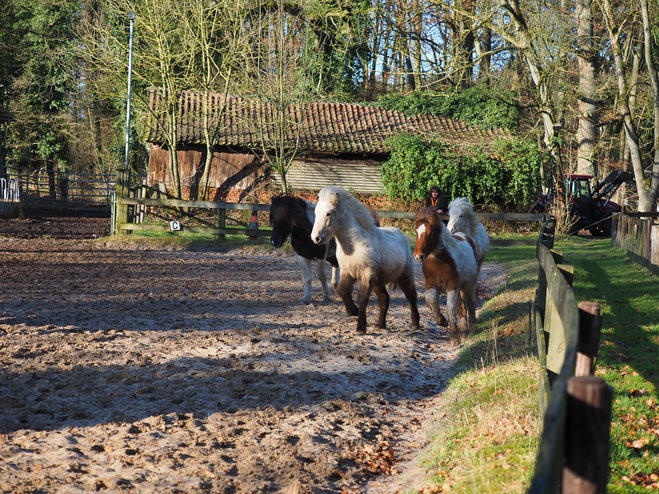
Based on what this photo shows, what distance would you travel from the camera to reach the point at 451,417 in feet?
14.9

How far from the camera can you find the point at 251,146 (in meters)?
25.7

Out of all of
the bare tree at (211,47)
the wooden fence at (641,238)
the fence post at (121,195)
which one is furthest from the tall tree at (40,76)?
the wooden fence at (641,238)

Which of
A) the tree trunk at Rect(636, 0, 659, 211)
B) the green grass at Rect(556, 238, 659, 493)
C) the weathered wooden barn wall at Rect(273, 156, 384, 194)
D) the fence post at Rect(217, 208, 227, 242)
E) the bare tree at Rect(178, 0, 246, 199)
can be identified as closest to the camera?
the green grass at Rect(556, 238, 659, 493)

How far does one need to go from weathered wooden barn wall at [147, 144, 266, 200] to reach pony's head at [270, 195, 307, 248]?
1769 cm

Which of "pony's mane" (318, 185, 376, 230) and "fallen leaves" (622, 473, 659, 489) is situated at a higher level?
"pony's mane" (318, 185, 376, 230)

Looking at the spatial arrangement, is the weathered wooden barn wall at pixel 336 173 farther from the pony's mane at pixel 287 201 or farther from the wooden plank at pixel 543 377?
the wooden plank at pixel 543 377

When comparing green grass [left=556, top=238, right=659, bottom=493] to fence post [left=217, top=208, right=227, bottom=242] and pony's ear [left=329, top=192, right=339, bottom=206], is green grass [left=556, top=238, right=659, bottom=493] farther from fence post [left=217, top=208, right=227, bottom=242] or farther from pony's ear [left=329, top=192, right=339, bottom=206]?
fence post [left=217, top=208, right=227, bottom=242]

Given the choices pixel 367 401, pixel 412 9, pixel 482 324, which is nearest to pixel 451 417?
pixel 367 401

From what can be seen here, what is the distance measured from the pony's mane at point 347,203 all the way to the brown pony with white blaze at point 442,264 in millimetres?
623

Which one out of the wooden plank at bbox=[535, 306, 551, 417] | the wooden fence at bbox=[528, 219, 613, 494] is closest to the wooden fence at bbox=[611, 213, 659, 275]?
the wooden plank at bbox=[535, 306, 551, 417]

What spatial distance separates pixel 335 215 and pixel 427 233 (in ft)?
3.57

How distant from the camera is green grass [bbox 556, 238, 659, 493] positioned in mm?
3527

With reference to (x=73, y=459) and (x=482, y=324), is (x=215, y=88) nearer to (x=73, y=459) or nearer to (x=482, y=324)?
(x=482, y=324)

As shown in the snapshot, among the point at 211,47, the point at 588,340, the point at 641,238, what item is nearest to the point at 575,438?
the point at 588,340
